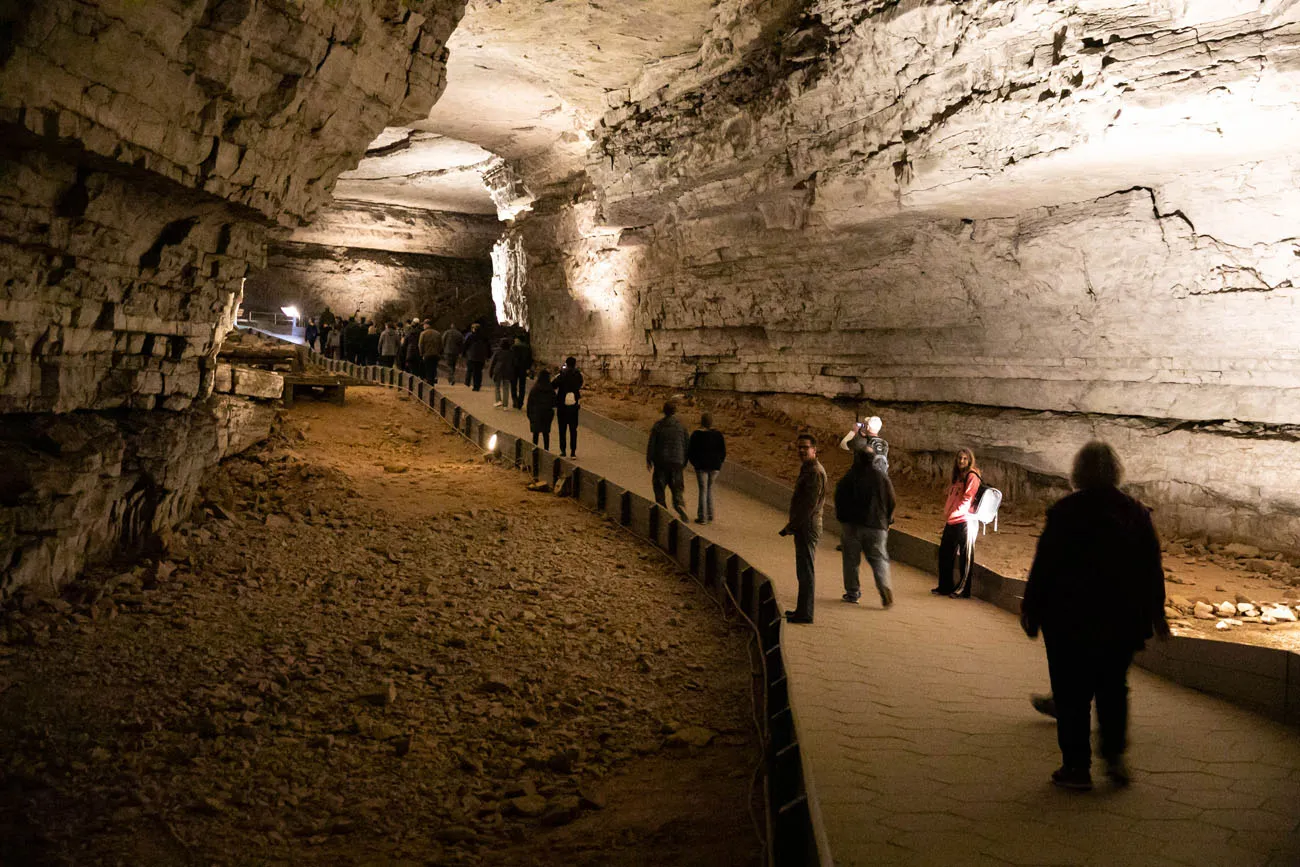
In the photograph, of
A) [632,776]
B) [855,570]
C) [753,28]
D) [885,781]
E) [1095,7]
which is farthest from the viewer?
[753,28]

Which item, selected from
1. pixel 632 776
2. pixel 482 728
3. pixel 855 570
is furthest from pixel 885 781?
pixel 855 570

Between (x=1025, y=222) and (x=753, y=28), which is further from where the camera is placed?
(x=753, y=28)

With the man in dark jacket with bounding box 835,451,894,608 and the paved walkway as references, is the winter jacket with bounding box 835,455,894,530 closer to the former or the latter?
the man in dark jacket with bounding box 835,451,894,608

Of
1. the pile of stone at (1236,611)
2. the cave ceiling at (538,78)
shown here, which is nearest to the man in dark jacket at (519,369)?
the cave ceiling at (538,78)

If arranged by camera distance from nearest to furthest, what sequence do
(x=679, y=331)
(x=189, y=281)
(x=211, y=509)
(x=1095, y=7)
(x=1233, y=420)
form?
1. (x=1095, y=7)
2. (x=189, y=281)
3. (x=211, y=509)
4. (x=1233, y=420)
5. (x=679, y=331)

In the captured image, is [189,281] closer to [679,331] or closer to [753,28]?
[753,28]

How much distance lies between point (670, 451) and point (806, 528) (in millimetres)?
3764

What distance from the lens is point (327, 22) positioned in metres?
8.97

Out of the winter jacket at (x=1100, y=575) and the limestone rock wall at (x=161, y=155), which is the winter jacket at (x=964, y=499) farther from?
the limestone rock wall at (x=161, y=155)

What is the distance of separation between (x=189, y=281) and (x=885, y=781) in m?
8.88

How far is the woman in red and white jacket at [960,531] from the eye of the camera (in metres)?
8.72

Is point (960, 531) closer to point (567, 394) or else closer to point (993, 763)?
point (993, 763)

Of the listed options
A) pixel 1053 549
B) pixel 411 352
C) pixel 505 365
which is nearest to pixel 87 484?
pixel 1053 549

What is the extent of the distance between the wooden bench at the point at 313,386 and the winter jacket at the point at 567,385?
5.76 meters
